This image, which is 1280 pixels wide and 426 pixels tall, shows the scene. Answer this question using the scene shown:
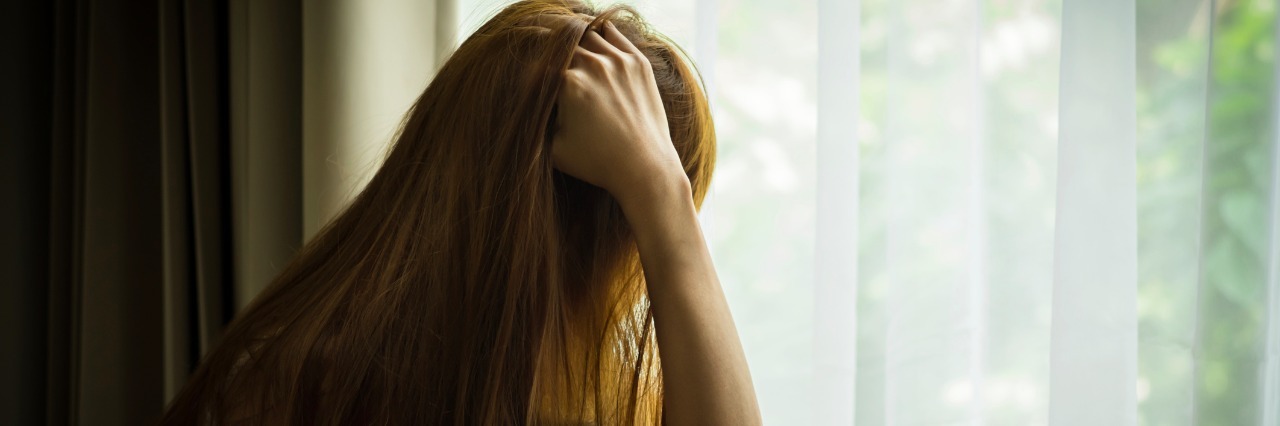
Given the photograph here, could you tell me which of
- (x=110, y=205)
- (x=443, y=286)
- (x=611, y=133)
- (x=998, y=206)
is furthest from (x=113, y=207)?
(x=998, y=206)

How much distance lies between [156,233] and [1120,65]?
57.6 inches

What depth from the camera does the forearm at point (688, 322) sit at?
2.08 ft

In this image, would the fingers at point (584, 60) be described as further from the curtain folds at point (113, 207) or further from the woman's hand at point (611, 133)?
the curtain folds at point (113, 207)

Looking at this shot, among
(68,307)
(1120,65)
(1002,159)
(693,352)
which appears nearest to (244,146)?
(68,307)

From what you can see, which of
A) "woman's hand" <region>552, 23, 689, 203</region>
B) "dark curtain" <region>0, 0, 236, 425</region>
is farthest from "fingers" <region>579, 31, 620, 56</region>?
"dark curtain" <region>0, 0, 236, 425</region>

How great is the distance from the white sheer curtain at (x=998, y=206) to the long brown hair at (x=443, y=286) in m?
0.35

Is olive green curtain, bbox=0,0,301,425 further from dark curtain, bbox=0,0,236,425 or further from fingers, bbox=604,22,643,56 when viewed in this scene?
fingers, bbox=604,22,643,56

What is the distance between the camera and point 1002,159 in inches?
35.6

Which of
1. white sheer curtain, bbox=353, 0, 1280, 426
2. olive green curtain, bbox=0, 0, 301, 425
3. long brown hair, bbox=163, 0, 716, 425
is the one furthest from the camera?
olive green curtain, bbox=0, 0, 301, 425

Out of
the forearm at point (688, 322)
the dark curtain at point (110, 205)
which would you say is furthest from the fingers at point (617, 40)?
the dark curtain at point (110, 205)

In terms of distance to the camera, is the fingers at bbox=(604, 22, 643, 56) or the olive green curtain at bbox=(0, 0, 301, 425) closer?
the fingers at bbox=(604, 22, 643, 56)

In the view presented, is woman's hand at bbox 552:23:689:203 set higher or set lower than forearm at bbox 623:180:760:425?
higher

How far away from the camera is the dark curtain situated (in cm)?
130

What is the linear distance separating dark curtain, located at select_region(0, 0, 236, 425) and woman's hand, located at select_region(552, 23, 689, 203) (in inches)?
35.2
